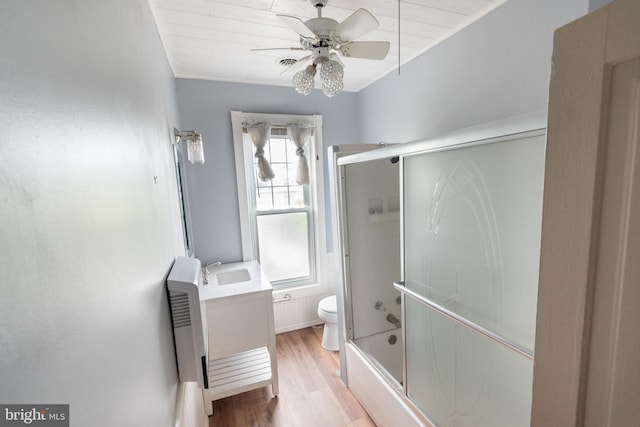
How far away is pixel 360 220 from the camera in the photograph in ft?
6.86

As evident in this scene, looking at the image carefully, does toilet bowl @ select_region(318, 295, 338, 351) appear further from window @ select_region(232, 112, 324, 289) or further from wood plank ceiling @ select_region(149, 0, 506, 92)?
wood plank ceiling @ select_region(149, 0, 506, 92)

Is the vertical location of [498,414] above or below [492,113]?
below

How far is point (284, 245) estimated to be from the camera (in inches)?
114

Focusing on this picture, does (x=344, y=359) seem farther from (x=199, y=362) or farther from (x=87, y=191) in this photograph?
(x=87, y=191)

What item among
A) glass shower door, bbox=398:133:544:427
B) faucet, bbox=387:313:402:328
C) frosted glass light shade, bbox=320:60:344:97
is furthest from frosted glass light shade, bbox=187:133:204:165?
faucet, bbox=387:313:402:328

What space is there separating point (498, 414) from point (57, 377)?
1514 millimetres

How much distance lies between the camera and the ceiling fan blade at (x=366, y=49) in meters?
1.47

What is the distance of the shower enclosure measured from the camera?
101 centimetres

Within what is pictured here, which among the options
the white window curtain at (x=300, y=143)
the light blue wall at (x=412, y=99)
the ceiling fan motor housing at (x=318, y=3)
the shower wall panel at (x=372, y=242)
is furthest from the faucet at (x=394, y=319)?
the ceiling fan motor housing at (x=318, y=3)

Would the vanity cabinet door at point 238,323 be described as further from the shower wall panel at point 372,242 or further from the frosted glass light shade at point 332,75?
the frosted glass light shade at point 332,75

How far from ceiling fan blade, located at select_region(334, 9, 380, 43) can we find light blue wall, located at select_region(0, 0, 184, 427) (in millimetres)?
884

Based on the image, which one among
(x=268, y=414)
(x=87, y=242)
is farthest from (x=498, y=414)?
(x=87, y=242)

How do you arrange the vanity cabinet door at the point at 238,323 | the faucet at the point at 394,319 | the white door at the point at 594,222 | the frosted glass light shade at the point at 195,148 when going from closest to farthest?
the white door at the point at 594,222 → the frosted glass light shade at the point at 195,148 → the vanity cabinet door at the point at 238,323 → the faucet at the point at 394,319

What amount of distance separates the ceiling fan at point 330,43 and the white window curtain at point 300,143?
3.27ft
